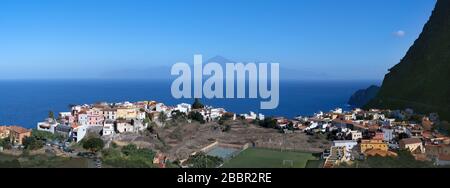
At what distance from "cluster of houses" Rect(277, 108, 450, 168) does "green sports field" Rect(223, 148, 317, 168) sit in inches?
30.3

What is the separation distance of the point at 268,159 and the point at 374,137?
197 inches

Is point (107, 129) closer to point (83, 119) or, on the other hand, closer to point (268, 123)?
point (83, 119)

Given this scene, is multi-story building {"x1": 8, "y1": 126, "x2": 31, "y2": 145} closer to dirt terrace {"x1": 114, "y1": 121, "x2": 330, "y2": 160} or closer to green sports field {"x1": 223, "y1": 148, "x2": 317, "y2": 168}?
dirt terrace {"x1": 114, "y1": 121, "x2": 330, "y2": 160}

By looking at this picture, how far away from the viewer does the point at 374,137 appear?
16188mm

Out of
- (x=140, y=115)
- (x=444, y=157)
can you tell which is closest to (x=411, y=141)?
(x=444, y=157)

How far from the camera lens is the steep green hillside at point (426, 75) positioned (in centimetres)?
2792

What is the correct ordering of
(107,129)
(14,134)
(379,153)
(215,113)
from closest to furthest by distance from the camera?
(379,153), (14,134), (107,129), (215,113)

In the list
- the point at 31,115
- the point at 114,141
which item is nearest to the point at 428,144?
the point at 114,141

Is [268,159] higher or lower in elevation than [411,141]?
lower

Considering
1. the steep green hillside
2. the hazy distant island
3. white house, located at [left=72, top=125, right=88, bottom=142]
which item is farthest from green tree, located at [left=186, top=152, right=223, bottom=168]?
the hazy distant island

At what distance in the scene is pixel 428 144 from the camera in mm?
14867
